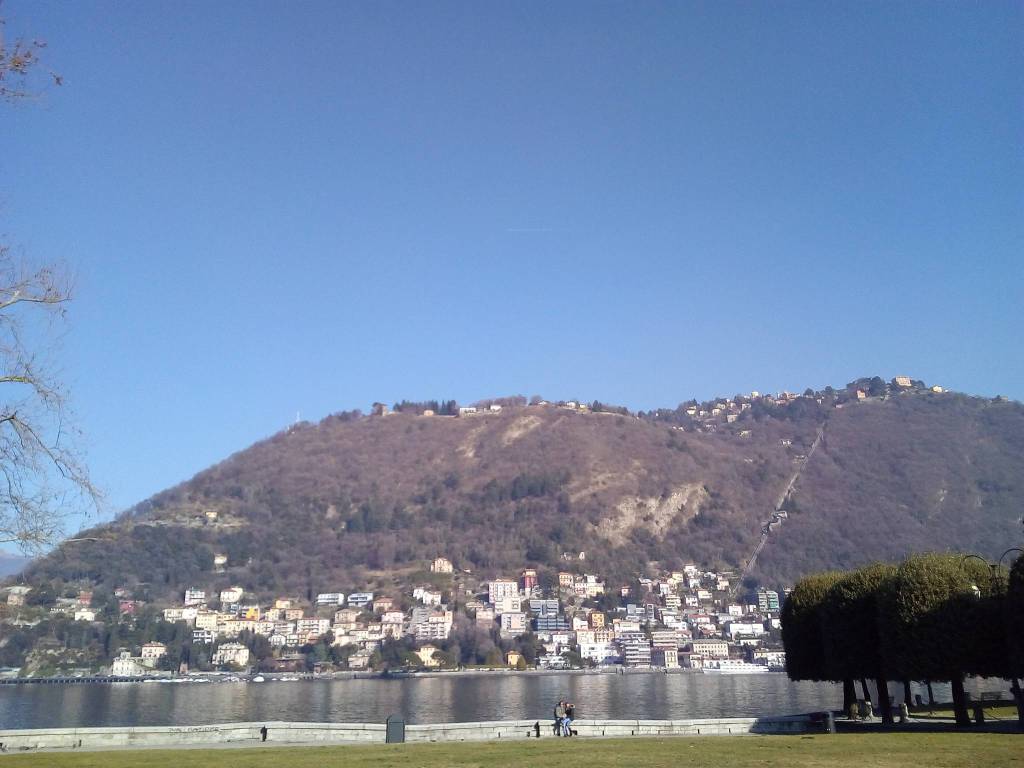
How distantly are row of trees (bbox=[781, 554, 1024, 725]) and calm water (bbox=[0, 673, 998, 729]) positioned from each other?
47.7 feet

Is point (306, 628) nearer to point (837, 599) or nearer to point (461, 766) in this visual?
point (837, 599)

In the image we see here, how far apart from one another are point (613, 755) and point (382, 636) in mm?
155018

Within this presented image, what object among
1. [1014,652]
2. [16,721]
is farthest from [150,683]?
Result: [1014,652]

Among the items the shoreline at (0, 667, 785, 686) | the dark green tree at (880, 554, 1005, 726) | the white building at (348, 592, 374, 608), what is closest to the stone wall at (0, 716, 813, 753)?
the dark green tree at (880, 554, 1005, 726)

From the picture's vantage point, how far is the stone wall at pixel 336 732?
2627 cm

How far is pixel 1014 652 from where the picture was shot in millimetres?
30766

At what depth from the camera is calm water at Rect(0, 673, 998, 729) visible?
223ft

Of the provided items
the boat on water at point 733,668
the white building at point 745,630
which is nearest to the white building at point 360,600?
the boat on water at point 733,668

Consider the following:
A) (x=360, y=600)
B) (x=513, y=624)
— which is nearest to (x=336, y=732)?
(x=513, y=624)

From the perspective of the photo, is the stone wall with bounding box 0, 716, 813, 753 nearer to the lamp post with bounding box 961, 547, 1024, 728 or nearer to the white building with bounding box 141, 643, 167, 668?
the lamp post with bounding box 961, 547, 1024, 728

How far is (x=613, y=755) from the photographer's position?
822 inches

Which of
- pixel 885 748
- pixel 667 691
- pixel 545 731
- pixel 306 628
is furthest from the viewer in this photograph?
pixel 306 628

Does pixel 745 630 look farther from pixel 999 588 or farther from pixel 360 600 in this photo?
pixel 999 588

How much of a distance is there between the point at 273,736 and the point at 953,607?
1002 inches
